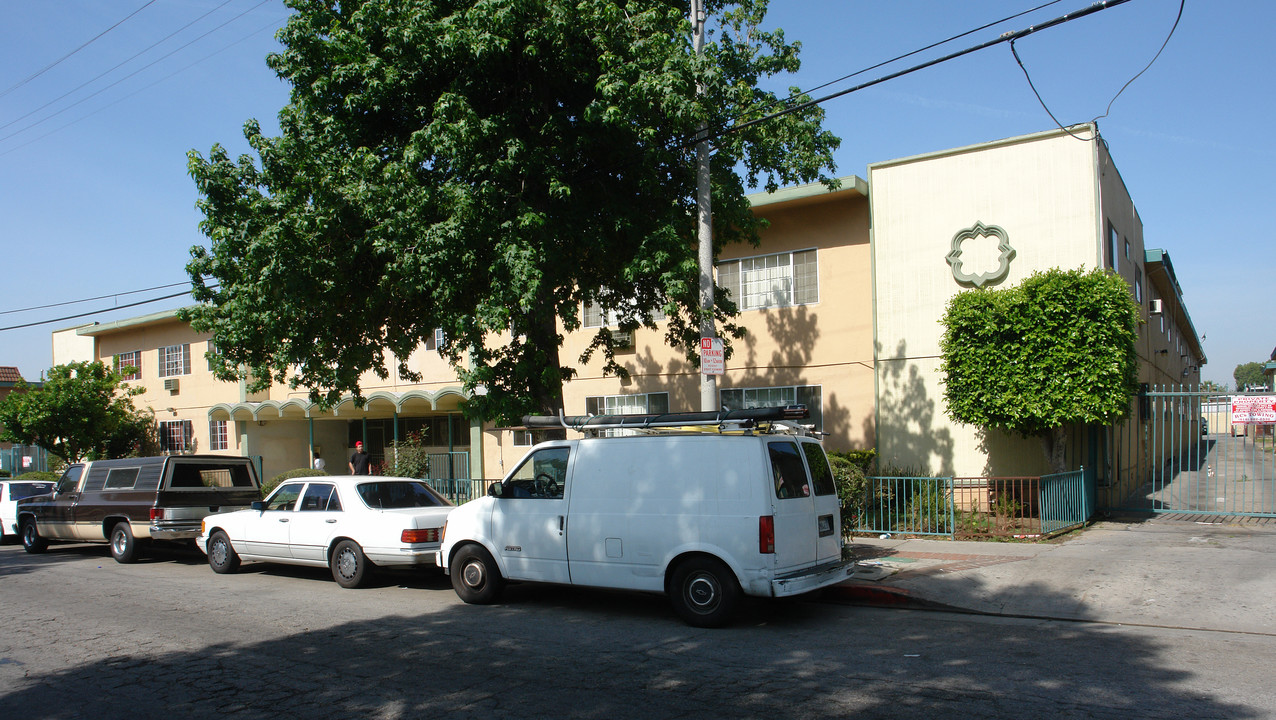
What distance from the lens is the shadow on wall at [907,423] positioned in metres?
15.9

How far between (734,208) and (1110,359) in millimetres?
6085

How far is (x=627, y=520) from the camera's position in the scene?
28.6ft

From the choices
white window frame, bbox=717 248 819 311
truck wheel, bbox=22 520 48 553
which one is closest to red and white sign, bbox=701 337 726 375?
white window frame, bbox=717 248 819 311

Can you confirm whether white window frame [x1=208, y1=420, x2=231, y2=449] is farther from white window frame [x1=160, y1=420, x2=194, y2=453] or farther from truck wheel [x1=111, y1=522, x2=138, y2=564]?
truck wheel [x1=111, y1=522, x2=138, y2=564]

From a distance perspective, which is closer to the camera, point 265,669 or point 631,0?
point 265,669

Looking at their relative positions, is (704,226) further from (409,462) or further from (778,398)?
(409,462)

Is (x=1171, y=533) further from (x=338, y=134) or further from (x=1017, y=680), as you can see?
(x=338, y=134)

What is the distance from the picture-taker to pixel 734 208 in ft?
42.8

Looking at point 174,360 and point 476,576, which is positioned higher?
point 174,360

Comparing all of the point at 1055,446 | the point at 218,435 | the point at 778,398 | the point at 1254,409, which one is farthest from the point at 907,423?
the point at 218,435

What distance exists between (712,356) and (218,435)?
2613 centimetres

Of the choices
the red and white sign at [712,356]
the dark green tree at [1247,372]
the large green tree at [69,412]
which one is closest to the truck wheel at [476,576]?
the red and white sign at [712,356]

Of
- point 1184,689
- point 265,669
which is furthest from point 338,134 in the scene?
point 1184,689

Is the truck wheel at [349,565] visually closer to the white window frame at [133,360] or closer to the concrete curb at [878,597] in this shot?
the concrete curb at [878,597]
